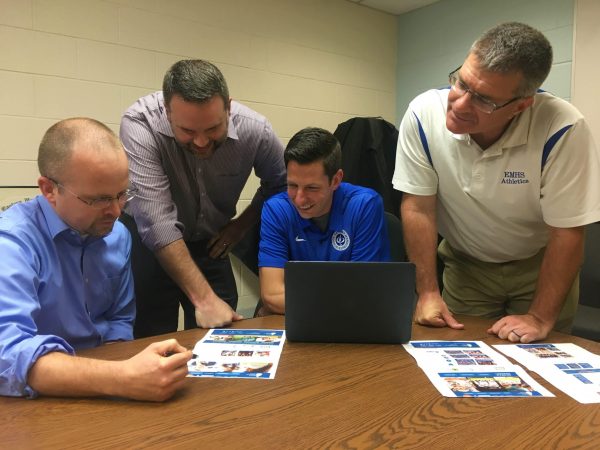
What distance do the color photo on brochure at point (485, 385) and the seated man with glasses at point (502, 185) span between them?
1.03 feet

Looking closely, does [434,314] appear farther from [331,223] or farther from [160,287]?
[160,287]

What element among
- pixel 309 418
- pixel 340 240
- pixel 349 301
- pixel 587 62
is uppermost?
pixel 587 62

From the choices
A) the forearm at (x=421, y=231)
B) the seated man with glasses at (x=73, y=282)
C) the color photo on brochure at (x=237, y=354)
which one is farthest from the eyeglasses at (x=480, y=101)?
the seated man with glasses at (x=73, y=282)

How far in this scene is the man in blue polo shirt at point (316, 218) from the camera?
1852mm

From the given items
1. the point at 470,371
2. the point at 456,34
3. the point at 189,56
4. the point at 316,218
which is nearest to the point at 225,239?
the point at 316,218

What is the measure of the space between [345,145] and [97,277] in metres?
2.35

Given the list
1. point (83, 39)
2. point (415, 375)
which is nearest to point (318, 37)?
point (83, 39)

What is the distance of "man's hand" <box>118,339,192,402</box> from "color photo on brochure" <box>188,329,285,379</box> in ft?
0.41

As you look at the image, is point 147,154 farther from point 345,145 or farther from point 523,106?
point 345,145

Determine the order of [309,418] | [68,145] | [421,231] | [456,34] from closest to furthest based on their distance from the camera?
1. [309,418]
2. [68,145]
3. [421,231]
4. [456,34]

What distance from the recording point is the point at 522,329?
55.1 inches

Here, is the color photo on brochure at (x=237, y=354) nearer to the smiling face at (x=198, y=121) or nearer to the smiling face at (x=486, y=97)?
the smiling face at (x=198, y=121)

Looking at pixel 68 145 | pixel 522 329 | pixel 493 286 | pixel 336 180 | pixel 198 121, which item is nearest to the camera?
pixel 68 145

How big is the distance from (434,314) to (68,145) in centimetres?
114
